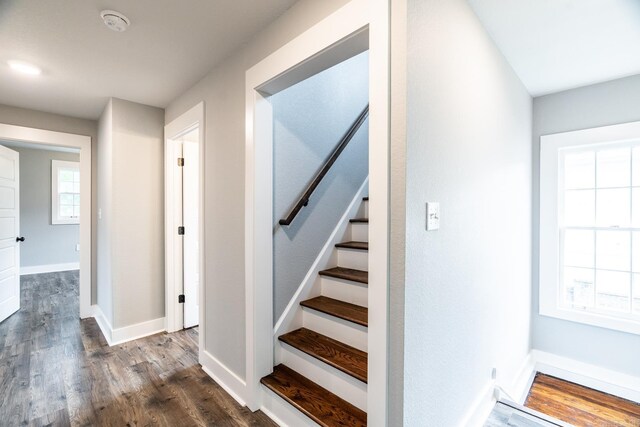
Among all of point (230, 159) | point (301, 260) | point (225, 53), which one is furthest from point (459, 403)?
point (225, 53)

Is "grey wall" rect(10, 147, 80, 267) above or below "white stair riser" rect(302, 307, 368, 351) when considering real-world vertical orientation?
above

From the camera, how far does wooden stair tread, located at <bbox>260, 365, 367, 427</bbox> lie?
150 cm

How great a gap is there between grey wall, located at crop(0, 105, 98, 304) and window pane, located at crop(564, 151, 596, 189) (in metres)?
5.03

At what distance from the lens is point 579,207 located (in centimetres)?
272

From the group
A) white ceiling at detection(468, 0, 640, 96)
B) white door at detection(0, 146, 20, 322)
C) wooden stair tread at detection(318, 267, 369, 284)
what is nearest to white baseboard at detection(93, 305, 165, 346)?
white door at detection(0, 146, 20, 322)

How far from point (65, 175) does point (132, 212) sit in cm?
472

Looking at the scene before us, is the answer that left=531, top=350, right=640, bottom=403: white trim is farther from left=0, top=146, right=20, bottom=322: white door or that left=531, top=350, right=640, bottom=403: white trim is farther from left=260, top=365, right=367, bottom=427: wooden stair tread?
left=0, top=146, right=20, bottom=322: white door

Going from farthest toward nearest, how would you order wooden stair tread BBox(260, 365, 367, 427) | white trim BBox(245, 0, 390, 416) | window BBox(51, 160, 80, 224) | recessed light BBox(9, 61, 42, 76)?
window BBox(51, 160, 80, 224)
recessed light BBox(9, 61, 42, 76)
wooden stair tread BBox(260, 365, 367, 427)
white trim BBox(245, 0, 390, 416)

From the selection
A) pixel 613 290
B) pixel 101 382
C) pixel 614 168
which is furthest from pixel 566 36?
pixel 101 382

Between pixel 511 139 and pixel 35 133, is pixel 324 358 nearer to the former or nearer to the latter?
pixel 511 139

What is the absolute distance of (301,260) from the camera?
216 centimetres

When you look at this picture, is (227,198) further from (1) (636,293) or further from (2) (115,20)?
(1) (636,293)

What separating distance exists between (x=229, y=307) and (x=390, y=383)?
132cm

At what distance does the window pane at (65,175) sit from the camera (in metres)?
6.06
